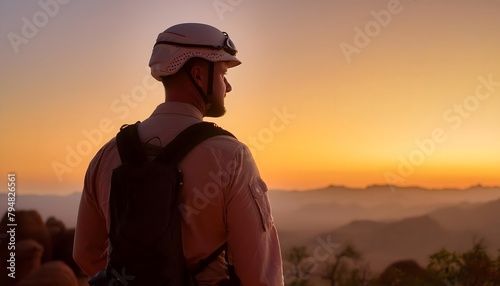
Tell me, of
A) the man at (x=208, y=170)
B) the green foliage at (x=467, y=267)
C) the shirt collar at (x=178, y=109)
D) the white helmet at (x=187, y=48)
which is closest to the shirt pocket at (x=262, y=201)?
the man at (x=208, y=170)

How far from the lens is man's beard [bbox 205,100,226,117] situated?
Result: 2.06 metres

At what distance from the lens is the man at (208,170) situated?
6.14 ft

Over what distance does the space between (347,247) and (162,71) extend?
4.18 metres

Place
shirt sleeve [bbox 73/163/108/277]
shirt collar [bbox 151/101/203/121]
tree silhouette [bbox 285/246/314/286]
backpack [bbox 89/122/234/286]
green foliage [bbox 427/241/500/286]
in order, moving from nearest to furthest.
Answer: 1. backpack [bbox 89/122/234/286]
2. shirt collar [bbox 151/101/203/121]
3. shirt sleeve [bbox 73/163/108/277]
4. tree silhouette [bbox 285/246/314/286]
5. green foliage [bbox 427/241/500/286]

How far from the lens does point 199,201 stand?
189 cm

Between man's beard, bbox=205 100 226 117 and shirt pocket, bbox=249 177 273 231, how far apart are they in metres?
0.27

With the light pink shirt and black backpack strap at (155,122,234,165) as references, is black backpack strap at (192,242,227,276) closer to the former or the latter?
the light pink shirt

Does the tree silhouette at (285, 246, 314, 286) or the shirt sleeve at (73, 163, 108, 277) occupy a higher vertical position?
the shirt sleeve at (73, 163, 108, 277)

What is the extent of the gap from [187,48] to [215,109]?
7.4 inches

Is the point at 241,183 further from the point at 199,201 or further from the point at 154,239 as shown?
the point at 154,239

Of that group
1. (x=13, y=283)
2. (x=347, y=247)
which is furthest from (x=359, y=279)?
(x=13, y=283)

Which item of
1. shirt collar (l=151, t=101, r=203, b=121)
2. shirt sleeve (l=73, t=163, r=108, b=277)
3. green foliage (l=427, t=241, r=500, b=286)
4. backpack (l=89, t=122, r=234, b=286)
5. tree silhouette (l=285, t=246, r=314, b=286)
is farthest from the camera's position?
green foliage (l=427, t=241, r=500, b=286)

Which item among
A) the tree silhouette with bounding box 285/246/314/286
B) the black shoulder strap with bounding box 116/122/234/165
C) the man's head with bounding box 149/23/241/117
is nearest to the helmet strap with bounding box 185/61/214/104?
the man's head with bounding box 149/23/241/117

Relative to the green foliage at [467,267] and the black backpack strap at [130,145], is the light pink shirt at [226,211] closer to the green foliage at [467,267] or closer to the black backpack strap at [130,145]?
the black backpack strap at [130,145]
